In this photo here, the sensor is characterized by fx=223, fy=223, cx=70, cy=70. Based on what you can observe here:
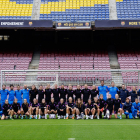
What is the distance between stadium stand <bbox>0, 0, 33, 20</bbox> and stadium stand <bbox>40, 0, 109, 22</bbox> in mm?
1615

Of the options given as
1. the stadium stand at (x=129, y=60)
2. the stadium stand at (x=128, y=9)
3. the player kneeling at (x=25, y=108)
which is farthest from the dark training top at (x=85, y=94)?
the stadium stand at (x=128, y=9)

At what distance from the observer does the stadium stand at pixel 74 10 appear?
25.0m

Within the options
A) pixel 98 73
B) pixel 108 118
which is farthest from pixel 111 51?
pixel 108 118

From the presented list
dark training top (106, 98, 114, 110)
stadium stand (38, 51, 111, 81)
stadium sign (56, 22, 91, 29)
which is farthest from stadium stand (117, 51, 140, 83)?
dark training top (106, 98, 114, 110)

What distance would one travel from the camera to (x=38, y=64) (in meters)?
23.8

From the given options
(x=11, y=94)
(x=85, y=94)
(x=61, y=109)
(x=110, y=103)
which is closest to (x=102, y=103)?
(x=110, y=103)

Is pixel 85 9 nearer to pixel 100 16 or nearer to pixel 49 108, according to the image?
pixel 100 16

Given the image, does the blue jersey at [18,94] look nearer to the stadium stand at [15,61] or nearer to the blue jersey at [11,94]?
the blue jersey at [11,94]

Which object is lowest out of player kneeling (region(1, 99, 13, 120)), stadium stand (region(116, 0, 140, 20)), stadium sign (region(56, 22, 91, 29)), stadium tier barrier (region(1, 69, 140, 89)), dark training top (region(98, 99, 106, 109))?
player kneeling (region(1, 99, 13, 120))

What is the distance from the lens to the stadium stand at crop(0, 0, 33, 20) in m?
25.2

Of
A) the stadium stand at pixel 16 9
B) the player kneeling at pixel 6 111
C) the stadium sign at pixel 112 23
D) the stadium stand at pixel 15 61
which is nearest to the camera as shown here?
the player kneeling at pixel 6 111

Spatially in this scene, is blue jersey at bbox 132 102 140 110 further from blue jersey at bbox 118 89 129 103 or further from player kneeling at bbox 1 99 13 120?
player kneeling at bbox 1 99 13 120

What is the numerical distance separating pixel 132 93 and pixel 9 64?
14.4 meters

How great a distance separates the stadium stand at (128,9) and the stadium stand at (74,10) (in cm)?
146
